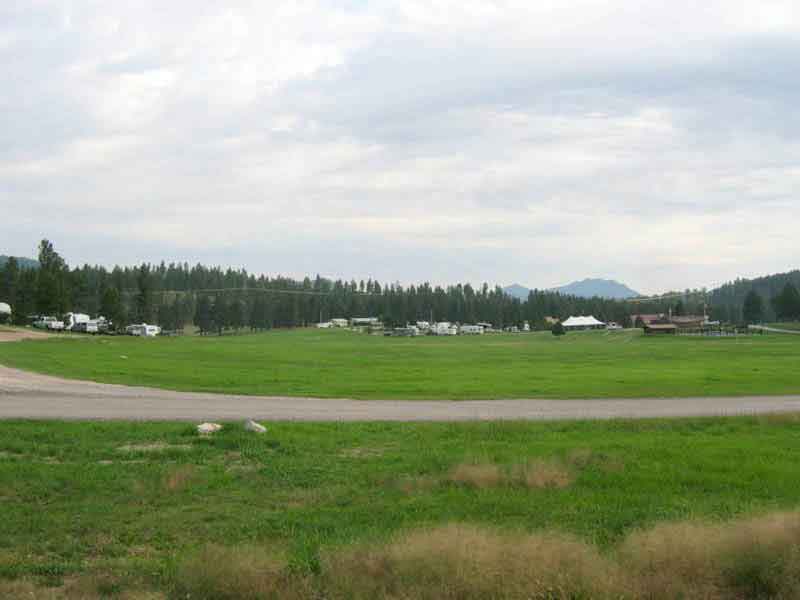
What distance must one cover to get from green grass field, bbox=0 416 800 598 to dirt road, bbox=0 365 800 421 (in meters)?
3.37

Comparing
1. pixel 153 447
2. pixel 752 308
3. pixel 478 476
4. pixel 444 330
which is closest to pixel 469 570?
pixel 478 476

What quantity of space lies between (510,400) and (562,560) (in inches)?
854

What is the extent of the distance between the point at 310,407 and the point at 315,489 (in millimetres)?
12996

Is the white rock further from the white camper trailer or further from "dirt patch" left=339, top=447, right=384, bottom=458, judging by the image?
the white camper trailer

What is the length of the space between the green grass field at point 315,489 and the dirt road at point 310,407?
3370mm

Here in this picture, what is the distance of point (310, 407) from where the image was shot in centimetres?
2570

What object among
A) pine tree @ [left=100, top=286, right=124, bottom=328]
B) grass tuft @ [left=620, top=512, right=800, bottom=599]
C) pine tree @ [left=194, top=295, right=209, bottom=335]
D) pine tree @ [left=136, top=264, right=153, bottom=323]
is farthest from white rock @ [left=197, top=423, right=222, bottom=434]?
pine tree @ [left=194, top=295, right=209, bottom=335]

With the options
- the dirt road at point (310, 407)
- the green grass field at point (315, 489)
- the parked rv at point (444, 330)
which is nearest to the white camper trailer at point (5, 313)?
the dirt road at point (310, 407)

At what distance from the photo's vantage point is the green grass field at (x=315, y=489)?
9.25 m

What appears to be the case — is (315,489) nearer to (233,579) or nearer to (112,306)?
(233,579)

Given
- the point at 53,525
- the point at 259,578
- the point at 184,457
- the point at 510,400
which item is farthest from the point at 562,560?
the point at 510,400

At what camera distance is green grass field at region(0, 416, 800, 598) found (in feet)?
30.3

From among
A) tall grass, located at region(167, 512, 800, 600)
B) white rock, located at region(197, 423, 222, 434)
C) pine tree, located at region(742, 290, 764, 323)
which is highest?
pine tree, located at region(742, 290, 764, 323)

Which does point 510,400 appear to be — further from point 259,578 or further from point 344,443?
point 259,578
